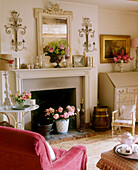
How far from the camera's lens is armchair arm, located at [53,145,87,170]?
195 centimetres

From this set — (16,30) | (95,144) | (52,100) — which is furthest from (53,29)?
(95,144)

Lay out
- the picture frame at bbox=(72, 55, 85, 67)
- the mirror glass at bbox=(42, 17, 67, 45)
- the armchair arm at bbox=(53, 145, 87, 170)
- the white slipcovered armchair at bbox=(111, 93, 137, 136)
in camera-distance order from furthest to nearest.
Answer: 1. the picture frame at bbox=(72, 55, 85, 67)
2. the mirror glass at bbox=(42, 17, 67, 45)
3. the white slipcovered armchair at bbox=(111, 93, 137, 136)
4. the armchair arm at bbox=(53, 145, 87, 170)

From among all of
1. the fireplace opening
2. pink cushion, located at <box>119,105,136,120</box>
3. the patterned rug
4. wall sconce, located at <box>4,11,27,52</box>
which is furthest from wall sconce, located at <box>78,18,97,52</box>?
the patterned rug

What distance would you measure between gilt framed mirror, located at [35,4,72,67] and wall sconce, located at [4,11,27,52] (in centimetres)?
31

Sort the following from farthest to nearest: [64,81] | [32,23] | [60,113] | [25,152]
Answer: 1. [64,81]
2. [60,113]
3. [32,23]
4. [25,152]

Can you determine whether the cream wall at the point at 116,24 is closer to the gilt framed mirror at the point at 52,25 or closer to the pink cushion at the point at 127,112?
A: the gilt framed mirror at the point at 52,25

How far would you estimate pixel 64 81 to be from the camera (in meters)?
4.35

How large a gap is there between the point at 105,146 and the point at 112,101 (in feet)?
3.57

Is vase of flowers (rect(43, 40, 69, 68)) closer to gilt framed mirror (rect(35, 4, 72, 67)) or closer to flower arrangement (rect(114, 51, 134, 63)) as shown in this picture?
gilt framed mirror (rect(35, 4, 72, 67))

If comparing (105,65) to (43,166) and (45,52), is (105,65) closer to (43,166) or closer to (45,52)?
(45,52)

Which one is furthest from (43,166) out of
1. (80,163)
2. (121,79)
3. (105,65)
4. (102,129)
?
(105,65)

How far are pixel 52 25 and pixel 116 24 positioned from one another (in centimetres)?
174

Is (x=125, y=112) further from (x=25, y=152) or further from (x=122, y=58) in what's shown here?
(x=25, y=152)

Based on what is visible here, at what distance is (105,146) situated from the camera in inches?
145
